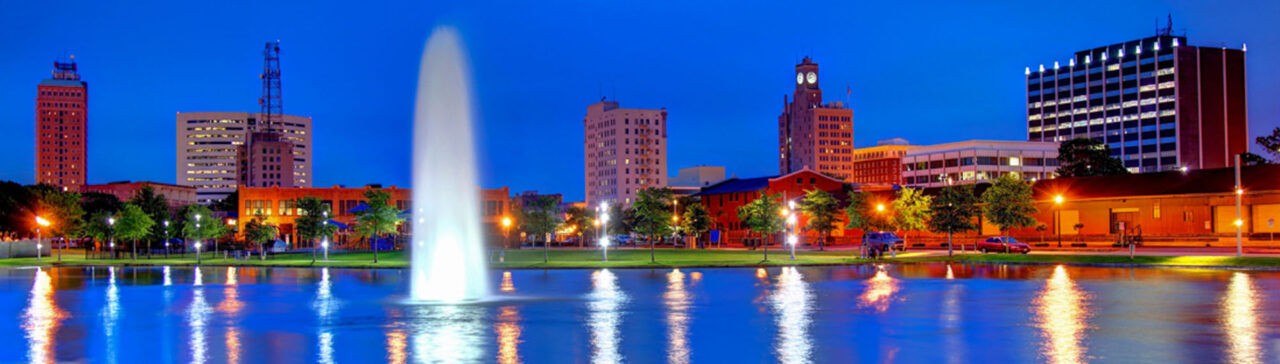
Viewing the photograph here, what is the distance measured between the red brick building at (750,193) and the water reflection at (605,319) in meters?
75.9

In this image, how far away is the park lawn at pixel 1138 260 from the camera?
51369 mm

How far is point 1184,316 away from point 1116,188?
243 ft

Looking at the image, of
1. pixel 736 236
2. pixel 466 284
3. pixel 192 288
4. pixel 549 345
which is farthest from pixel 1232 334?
pixel 736 236

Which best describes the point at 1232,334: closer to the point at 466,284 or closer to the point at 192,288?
the point at 466,284

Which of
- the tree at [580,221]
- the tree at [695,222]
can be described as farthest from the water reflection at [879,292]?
the tree at [580,221]

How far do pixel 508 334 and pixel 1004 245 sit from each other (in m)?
57.7

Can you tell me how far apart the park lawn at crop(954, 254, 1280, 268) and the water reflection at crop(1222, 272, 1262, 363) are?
51.5 ft

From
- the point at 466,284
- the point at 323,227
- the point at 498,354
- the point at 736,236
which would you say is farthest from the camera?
the point at 736,236

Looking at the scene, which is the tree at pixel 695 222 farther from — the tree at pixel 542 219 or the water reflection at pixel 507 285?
the water reflection at pixel 507 285

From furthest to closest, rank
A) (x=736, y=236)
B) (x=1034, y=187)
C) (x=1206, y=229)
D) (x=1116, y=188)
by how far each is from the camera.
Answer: (x=736, y=236) → (x=1034, y=187) → (x=1116, y=188) → (x=1206, y=229)

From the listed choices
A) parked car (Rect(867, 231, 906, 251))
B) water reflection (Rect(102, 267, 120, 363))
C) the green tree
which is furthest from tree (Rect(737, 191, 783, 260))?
the green tree

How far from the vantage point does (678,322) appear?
84.6 ft

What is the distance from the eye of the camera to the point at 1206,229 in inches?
3258

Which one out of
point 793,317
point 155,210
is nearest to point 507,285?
point 793,317
